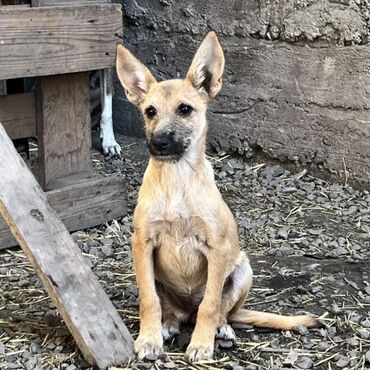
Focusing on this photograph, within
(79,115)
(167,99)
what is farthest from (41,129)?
(167,99)

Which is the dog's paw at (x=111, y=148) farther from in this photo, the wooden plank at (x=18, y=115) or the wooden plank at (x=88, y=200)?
the wooden plank at (x=18, y=115)

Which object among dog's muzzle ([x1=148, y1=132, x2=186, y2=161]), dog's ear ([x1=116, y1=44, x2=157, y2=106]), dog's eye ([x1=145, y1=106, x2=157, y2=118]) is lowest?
dog's muzzle ([x1=148, y1=132, x2=186, y2=161])

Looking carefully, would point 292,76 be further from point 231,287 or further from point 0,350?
point 0,350

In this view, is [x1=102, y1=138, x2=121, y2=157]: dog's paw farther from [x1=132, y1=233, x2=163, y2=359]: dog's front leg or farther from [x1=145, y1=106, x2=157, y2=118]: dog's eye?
[x1=132, y1=233, x2=163, y2=359]: dog's front leg

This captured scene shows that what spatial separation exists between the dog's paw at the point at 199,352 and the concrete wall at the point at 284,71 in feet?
10.3

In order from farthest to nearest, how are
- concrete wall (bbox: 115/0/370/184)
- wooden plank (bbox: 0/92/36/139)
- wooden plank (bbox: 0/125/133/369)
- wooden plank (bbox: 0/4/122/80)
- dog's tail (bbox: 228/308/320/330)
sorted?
concrete wall (bbox: 115/0/370/184), wooden plank (bbox: 0/92/36/139), wooden plank (bbox: 0/4/122/80), dog's tail (bbox: 228/308/320/330), wooden plank (bbox: 0/125/133/369)

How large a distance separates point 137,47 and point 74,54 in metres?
2.54

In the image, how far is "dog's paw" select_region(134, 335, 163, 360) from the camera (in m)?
3.68

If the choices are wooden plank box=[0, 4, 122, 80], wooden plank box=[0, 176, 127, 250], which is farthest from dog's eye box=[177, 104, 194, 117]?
wooden plank box=[0, 176, 127, 250]

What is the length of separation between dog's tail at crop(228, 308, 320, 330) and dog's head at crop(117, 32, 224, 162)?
0.93 m

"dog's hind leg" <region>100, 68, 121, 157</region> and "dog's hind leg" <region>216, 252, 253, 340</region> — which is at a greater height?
"dog's hind leg" <region>216, 252, 253, 340</region>

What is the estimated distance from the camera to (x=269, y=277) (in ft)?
15.9

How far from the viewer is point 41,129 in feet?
18.3

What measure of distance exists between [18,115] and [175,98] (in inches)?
80.3
